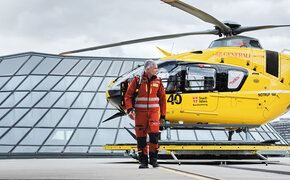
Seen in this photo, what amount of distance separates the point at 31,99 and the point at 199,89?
17.3m

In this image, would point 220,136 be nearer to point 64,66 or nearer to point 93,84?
point 93,84

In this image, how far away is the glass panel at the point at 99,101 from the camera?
2498cm

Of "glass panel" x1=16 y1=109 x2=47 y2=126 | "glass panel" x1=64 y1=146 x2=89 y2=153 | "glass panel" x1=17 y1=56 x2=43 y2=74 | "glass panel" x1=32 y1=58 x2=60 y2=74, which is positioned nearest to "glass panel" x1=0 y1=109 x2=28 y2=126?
"glass panel" x1=16 y1=109 x2=47 y2=126

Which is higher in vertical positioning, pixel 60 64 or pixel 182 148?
pixel 60 64

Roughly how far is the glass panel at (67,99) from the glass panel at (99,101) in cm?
148

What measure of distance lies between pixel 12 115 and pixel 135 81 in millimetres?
18487

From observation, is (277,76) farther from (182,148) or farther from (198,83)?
(182,148)

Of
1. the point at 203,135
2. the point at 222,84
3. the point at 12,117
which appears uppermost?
the point at 222,84

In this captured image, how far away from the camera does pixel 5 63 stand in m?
32.3

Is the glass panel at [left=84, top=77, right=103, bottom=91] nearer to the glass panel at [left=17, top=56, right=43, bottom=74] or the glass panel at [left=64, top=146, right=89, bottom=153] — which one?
the glass panel at [left=17, top=56, right=43, bottom=74]

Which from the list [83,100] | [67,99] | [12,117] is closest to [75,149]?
[12,117]

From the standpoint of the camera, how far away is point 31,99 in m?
25.8

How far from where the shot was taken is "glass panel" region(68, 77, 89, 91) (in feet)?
89.7

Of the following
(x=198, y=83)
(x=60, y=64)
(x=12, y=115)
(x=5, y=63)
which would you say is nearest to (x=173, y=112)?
(x=198, y=83)
